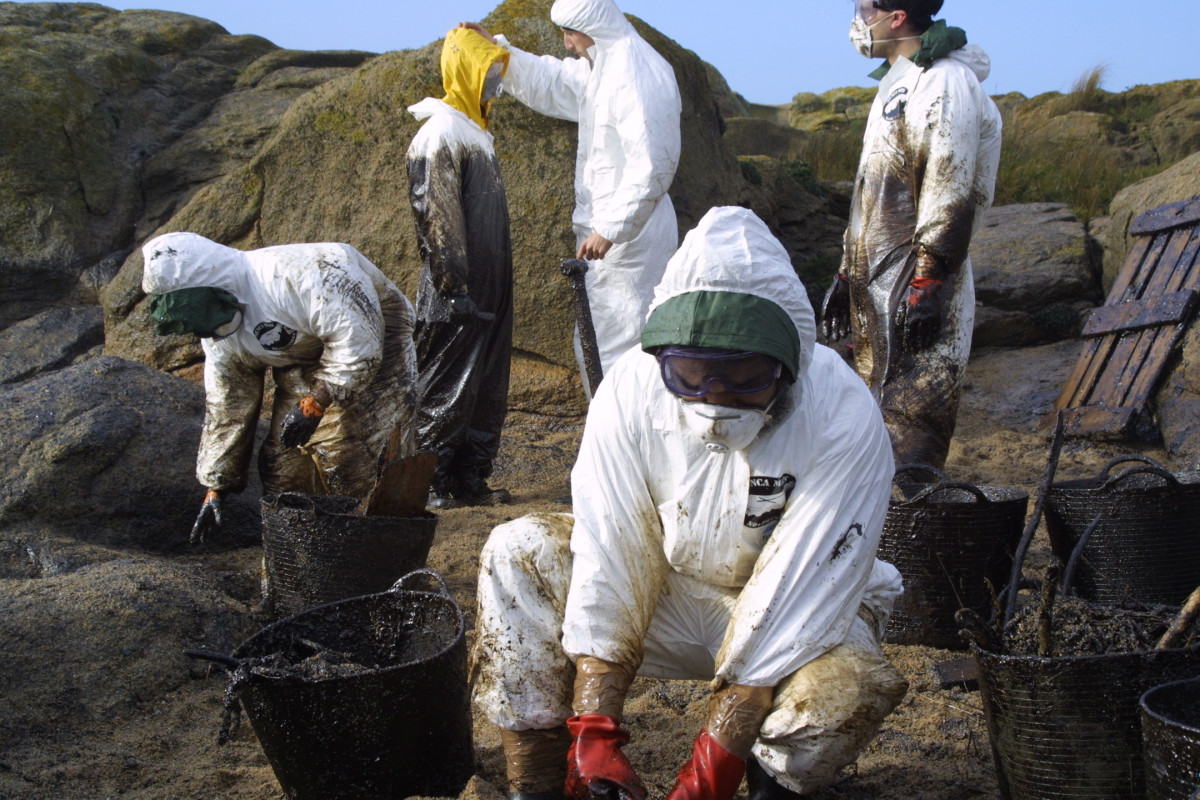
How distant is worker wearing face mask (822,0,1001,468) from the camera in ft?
12.6

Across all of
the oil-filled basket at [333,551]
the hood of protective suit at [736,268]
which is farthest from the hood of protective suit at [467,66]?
the hood of protective suit at [736,268]

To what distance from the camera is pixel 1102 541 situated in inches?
119

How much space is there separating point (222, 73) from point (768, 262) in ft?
29.1

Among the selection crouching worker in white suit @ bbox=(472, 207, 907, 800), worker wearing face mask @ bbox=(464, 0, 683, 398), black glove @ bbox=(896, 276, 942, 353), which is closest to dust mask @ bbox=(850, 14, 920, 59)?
worker wearing face mask @ bbox=(464, 0, 683, 398)

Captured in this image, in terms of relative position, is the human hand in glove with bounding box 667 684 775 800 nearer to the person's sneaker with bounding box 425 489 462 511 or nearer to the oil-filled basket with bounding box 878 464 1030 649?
the oil-filled basket with bounding box 878 464 1030 649

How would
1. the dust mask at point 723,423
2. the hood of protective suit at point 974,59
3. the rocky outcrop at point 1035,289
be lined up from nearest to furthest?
the dust mask at point 723,423, the hood of protective suit at point 974,59, the rocky outcrop at point 1035,289

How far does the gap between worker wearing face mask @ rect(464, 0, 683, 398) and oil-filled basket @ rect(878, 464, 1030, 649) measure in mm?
1850

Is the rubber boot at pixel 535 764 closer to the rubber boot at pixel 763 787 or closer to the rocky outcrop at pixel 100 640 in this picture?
the rubber boot at pixel 763 787

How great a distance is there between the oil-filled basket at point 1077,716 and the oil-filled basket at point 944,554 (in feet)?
3.29

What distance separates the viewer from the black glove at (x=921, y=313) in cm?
383

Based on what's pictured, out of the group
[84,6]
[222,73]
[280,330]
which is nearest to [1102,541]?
[280,330]

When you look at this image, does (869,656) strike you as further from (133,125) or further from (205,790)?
(133,125)

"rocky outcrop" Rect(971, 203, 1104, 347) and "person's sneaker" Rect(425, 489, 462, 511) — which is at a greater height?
"rocky outcrop" Rect(971, 203, 1104, 347)

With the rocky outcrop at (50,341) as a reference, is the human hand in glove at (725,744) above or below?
above
